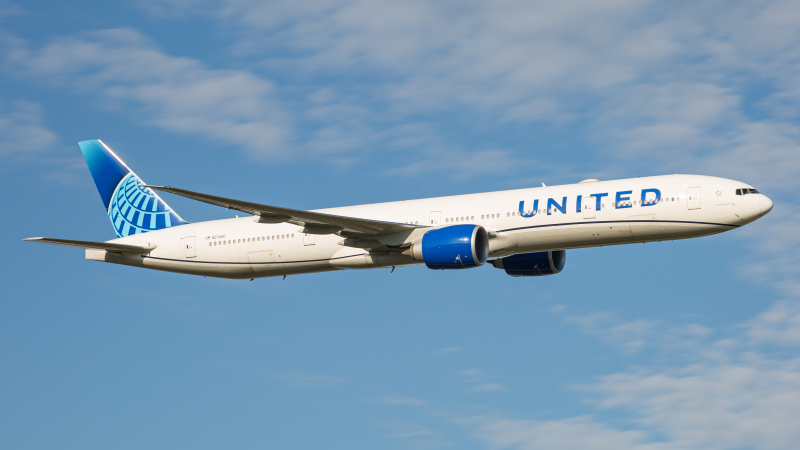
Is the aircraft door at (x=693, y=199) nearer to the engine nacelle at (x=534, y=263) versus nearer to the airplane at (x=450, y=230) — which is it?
the airplane at (x=450, y=230)

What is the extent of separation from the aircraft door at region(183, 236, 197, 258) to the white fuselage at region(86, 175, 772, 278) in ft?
0.17

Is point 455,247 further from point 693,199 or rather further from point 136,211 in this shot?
point 136,211

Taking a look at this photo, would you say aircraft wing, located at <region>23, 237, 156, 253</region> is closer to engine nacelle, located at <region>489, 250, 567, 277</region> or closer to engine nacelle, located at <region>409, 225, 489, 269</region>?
engine nacelle, located at <region>409, 225, 489, 269</region>

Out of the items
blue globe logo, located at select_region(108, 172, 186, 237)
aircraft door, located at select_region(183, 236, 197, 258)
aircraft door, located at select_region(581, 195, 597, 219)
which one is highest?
blue globe logo, located at select_region(108, 172, 186, 237)

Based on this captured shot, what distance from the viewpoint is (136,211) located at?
5041 centimetres

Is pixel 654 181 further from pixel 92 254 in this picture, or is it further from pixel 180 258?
pixel 92 254

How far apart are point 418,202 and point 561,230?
7.58 m

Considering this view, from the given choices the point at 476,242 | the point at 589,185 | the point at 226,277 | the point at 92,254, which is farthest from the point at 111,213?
the point at 589,185

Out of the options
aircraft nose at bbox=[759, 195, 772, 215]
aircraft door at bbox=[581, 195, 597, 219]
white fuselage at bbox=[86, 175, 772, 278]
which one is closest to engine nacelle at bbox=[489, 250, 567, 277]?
white fuselage at bbox=[86, 175, 772, 278]

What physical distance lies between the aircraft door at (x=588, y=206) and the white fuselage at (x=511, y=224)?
4 centimetres

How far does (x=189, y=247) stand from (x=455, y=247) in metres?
15.6

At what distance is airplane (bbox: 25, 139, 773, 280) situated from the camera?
38.2m

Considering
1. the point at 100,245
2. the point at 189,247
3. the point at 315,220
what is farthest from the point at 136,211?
the point at 315,220

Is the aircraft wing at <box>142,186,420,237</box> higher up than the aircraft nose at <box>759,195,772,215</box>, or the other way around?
the aircraft nose at <box>759,195,772,215</box>
